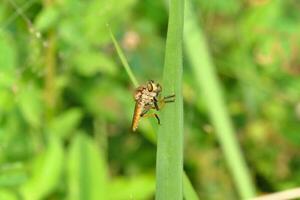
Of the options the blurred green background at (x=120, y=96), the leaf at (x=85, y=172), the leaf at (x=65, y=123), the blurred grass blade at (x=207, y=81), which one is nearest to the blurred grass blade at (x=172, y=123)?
the blurred green background at (x=120, y=96)

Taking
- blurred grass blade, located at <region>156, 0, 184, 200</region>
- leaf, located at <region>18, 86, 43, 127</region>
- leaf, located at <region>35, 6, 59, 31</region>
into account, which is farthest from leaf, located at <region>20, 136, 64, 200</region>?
blurred grass blade, located at <region>156, 0, 184, 200</region>

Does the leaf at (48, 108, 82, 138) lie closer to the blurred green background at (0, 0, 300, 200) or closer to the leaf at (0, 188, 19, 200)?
the blurred green background at (0, 0, 300, 200)

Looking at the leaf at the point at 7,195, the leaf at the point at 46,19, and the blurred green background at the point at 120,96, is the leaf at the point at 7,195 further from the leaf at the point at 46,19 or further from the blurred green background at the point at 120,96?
the leaf at the point at 46,19

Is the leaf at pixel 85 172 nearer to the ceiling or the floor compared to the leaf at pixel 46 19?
nearer to the floor

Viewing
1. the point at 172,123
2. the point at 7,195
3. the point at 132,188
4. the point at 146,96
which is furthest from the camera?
the point at 132,188

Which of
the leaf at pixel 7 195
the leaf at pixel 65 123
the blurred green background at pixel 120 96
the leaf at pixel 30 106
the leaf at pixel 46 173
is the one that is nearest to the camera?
the leaf at pixel 7 195

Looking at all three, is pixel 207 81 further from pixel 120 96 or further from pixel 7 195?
pixel 7 195

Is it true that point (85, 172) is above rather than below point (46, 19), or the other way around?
below

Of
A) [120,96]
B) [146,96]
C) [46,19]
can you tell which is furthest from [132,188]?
[146,96]
